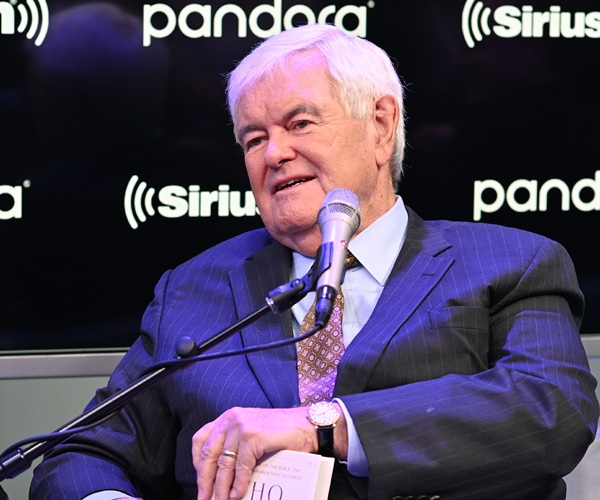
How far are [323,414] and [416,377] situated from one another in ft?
0.96

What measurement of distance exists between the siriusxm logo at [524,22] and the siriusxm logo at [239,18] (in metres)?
0.32

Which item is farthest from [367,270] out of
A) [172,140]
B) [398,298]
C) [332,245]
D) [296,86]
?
[172,140]

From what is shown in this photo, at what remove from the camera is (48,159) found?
3.16 meters

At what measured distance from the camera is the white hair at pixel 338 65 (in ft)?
8.40

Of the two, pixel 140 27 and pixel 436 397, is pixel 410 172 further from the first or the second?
pixel 436 397

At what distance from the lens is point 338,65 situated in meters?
2.55

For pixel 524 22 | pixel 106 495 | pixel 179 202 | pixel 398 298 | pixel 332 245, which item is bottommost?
pixel 106 495

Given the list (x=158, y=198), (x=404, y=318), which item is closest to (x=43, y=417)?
(x=158, y=198)

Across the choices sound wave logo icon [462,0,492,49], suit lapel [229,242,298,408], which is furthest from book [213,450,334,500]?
sound wave logo icon [462,0,492,49]

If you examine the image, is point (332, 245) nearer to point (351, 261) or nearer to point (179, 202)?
point (351, 261)

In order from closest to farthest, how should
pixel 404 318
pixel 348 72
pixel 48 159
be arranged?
pixel 404 318
pixel 348 72
pixel 48 159

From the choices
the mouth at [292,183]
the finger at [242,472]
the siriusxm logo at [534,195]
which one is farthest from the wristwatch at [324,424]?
the siriusxm logo at [534,195]

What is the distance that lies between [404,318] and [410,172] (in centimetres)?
99

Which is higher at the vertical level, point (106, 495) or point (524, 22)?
point (524, 22)
